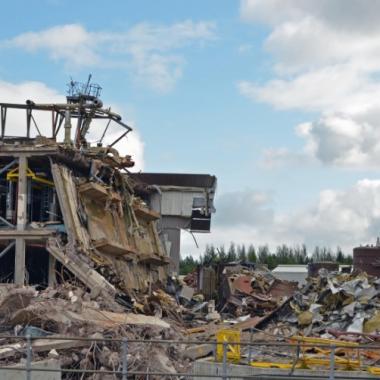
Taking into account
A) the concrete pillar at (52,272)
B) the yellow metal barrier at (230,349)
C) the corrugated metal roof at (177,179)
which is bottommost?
the yellow metal barrier at (230,349)

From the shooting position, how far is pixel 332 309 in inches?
Answer: 1021

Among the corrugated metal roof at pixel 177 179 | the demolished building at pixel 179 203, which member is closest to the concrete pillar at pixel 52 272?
the demolished building at pixel 179 203

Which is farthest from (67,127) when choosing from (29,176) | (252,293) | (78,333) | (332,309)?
(78,333)

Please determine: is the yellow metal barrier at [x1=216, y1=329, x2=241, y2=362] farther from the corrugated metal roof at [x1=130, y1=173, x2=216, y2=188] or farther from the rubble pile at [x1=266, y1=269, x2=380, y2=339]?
the corrugated metal roof at [x1=130, y1=173, x2=216, y2=188]

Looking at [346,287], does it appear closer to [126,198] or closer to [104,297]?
[104,297]

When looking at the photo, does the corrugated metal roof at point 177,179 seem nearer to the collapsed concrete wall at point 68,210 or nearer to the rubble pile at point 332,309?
the collapsed concrete wall at point 68,210

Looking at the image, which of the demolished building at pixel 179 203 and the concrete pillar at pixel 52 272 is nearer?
the concrete pillar at pixel 52 272

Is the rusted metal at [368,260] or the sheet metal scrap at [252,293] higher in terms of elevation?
the rusted metal at [368,260]

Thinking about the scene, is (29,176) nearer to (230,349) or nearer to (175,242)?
(175,242)

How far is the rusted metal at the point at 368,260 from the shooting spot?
34.2 m

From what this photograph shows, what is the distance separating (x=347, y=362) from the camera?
53.4 ft

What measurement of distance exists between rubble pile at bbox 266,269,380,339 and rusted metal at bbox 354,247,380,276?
5.79 m

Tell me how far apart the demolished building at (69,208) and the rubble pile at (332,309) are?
18.3 ft

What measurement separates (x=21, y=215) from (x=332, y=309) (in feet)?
36.6
